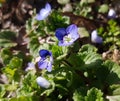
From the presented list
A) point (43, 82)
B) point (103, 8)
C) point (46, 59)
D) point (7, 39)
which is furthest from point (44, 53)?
point (103, 8)

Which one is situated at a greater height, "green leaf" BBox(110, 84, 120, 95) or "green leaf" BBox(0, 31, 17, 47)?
"green leaf" BBox(0, 31, 17, 47)

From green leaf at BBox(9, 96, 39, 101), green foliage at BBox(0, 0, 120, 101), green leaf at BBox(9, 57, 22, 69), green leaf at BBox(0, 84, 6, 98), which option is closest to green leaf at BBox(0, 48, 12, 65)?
green foliage at BBox(0, 0, 120, 101)

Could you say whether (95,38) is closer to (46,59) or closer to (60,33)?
(60,33)

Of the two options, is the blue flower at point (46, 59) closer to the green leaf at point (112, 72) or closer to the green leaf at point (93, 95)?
the green leaf at point (93, 95)

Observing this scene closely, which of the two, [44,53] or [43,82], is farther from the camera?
[43,82]

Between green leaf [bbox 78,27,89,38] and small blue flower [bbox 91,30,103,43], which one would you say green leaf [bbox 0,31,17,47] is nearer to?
green leaf [bbox 78,27,89,38]

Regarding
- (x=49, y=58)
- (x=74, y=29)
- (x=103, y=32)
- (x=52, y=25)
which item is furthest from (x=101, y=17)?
(x=49, y=58)
